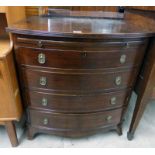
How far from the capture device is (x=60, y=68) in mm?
1050

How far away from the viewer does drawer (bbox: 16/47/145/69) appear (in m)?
1.00

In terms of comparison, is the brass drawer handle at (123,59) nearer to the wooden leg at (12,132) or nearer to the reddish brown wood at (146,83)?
the reddish brown wood at (146,83)

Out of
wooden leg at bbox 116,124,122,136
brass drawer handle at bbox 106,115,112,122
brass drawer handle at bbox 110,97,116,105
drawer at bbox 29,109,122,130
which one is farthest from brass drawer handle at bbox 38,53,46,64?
wooden leg at bbox 116,124,122,136

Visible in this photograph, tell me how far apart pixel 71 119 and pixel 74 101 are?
0.19m

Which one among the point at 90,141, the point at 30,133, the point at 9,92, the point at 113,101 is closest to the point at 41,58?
the point at 9,92

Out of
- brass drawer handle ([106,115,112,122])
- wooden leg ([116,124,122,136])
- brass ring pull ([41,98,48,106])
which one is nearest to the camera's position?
brass ring pull ([41,98,48,106])

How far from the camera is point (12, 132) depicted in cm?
132

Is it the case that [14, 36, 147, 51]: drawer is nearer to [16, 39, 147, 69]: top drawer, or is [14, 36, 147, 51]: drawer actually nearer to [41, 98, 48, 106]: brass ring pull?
[16, 39, 147, 69]: top drawer

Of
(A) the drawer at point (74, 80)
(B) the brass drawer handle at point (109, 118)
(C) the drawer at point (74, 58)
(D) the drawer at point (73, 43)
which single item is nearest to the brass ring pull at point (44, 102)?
(A) the drawer at point (74, 80)

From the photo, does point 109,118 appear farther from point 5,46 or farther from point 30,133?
point 5,46

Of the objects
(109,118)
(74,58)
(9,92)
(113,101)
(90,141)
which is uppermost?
(74,58)
